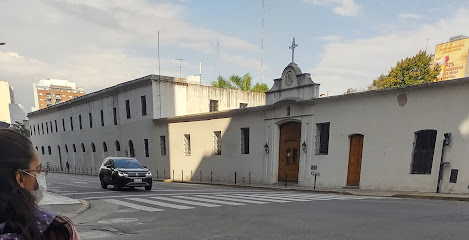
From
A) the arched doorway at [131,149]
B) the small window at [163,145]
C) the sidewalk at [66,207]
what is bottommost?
the arched doorway at [131,149]

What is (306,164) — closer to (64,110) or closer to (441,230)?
(441,230)

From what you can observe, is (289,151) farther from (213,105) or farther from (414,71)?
(414,71)

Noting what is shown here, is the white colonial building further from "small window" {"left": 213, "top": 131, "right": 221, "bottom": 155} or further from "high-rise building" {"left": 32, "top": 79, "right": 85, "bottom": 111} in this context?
"high-rise building" {"left": 32, "top": 79, "right": 85, "bottom": 111}

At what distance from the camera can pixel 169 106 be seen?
30.4 meters

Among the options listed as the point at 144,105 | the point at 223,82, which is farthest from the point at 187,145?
the point at 223,82

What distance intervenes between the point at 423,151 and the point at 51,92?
134 meters

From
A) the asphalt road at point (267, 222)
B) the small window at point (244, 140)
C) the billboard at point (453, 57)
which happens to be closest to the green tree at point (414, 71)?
the billboard at point (453, 57)

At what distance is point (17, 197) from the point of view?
4.43ft

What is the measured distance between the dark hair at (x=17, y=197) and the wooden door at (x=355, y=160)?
57.2ft

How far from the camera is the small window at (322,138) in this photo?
18344mm

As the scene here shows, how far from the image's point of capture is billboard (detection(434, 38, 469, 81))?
38000 mm

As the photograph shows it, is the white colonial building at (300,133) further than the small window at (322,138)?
No

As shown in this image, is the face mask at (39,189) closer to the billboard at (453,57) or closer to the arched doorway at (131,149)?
the arched doorway at (131,149)

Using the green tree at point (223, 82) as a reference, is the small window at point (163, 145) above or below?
below
